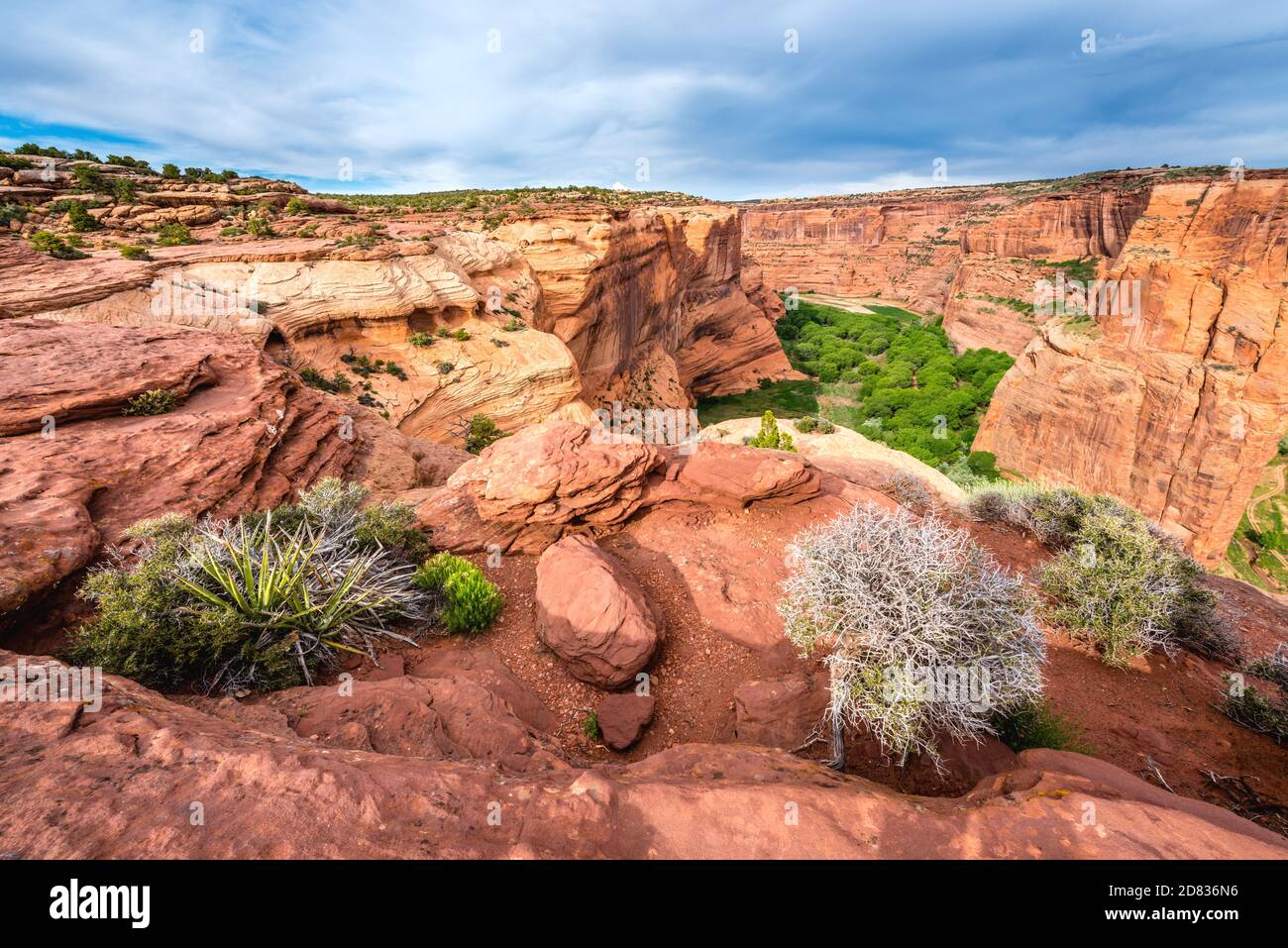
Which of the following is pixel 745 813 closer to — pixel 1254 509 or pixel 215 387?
pixel 215 387

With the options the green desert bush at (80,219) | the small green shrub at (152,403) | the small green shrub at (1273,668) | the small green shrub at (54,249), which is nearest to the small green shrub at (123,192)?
the green desert bush at (80,219)

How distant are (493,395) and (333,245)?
7657 millimetres

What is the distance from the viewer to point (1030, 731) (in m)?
4.57

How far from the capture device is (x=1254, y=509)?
2558 cm

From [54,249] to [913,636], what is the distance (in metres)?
21.0

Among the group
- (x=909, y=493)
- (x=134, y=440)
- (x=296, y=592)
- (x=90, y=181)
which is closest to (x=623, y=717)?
(x=296, y=592)

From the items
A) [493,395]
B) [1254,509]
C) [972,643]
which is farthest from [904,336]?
[972,643]

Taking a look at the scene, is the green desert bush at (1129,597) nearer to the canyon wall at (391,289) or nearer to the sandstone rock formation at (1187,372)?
the canyon wall at (391,289)

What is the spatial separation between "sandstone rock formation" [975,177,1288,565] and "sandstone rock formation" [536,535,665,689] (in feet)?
97.1

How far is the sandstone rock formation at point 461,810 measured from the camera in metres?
2.24

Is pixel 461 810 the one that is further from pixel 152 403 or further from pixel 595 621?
pixel 152 403

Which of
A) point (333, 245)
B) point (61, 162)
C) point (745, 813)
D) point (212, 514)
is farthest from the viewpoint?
point (61, 162)

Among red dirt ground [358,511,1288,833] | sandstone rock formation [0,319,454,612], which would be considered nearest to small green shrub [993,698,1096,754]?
red dirt ground [358,511,1288,833]
